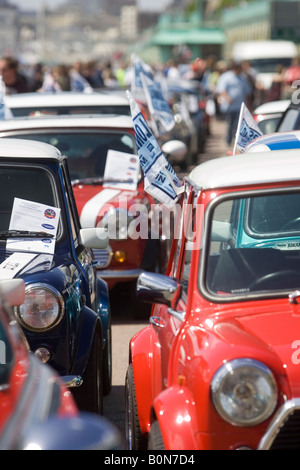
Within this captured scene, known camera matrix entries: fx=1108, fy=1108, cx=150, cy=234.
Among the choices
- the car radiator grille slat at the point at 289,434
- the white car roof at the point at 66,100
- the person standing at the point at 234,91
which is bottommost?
the person standing at the point at 234,91

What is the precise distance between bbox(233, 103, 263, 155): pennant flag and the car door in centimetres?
238

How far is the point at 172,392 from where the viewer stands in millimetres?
4219

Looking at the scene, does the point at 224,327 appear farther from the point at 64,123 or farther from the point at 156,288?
the point at 64,123

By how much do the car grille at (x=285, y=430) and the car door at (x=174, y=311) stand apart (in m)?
0.68

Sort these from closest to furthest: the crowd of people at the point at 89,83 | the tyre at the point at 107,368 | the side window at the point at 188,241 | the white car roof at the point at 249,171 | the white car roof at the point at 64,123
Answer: the white car roof at the point at 249,171, the side window at the point at 188,241, the tyre at the point at 107,368, the white car roof at the point at 64,123, the crowd of people at the point at 89,83

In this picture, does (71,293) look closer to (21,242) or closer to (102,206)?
(21,242)

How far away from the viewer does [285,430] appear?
153 inches

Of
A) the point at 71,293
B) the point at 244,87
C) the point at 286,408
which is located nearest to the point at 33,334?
the point at 71,293

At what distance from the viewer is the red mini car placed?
3879 mm

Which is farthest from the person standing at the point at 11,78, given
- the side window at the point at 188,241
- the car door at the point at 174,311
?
the side window at the point at 188,241

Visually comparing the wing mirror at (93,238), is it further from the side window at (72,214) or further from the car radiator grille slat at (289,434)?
the car radiator grille slat at (289,434)

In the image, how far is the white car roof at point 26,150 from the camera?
6422 mm

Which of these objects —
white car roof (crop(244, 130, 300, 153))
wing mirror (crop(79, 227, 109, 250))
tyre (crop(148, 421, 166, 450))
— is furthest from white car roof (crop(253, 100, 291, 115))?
tyre (crop(148, 421, 166, 450))

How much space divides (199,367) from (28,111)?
315 inches
